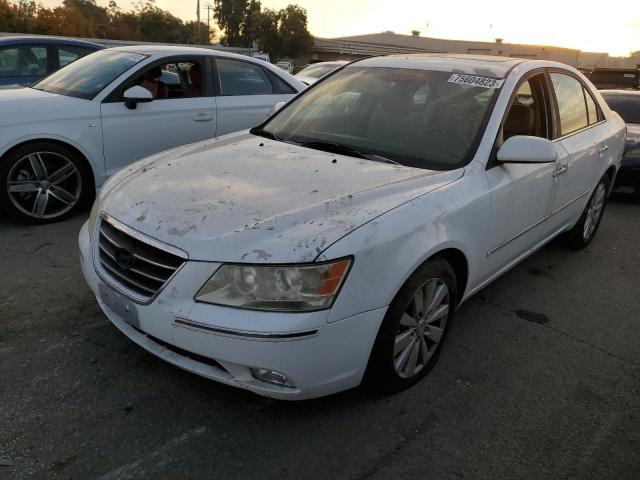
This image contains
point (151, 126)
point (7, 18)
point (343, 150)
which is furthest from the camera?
point (7, 18)

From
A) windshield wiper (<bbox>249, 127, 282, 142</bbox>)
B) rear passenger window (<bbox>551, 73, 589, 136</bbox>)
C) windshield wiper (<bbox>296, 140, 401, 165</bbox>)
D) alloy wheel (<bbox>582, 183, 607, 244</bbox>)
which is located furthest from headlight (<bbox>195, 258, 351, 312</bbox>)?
alloy wheel (<bbox>582, 183, 607, 244</bbox>)

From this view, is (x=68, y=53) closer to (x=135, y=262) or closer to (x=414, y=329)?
(x=135, y=262)

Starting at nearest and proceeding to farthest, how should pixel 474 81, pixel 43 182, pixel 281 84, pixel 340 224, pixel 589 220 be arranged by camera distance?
pixel 340 224 < pixel 474 81 < pixel 43 182 < pixel 589 220 < pixel 281 84

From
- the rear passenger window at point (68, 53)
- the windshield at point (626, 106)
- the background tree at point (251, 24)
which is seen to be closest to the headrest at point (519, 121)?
the windshield at point (626, 106)

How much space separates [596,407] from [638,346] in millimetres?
869

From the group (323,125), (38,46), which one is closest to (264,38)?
(38,46)

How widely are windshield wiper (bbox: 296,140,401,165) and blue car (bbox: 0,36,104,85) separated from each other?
5438 mm

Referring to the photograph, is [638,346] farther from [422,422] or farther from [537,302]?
[422,422]

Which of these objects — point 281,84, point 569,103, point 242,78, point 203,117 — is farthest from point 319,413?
point 281,84

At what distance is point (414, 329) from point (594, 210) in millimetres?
3121

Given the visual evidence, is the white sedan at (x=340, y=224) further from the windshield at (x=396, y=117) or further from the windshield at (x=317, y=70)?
the windshield at (x=317, y=70)

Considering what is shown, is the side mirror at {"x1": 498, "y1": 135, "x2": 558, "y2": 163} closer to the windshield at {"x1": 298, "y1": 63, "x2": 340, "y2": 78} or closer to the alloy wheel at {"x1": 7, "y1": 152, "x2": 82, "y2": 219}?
the alloy wheel at {"x1": 7, "y1": 152, "x2": 82, "y2": 219}

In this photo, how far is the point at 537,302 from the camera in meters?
3.82

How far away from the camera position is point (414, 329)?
2.58 metres
